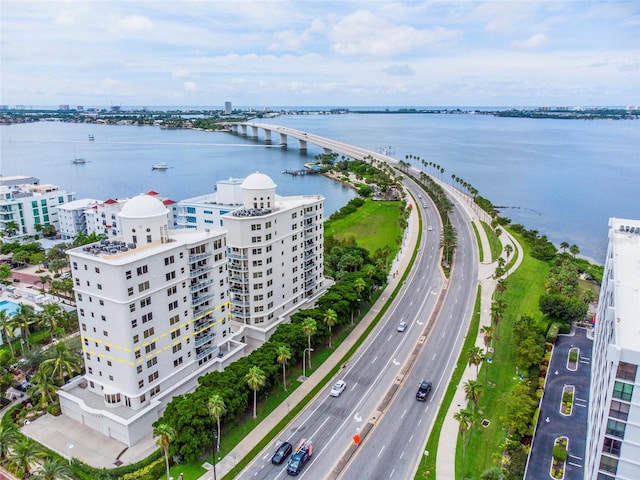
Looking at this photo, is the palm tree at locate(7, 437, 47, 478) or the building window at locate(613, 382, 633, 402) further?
the palm tree at locate(7, 437, 47, 478)

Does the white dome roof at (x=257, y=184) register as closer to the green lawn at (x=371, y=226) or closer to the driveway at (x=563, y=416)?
the green lawn at (x=371, y=226)

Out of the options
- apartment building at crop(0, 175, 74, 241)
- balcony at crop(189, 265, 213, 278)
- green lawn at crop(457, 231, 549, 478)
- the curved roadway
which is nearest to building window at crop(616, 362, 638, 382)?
green lawn at crop(457, 231, 549, 478)

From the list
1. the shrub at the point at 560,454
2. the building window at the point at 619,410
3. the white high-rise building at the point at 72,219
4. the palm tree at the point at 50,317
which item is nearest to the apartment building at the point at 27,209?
the white high-rise building at the point at 72,219

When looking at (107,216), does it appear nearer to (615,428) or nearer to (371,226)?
(371,226)

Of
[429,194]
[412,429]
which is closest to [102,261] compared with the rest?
[412,429]

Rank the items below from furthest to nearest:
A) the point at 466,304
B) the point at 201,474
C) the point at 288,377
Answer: the point at 466,304 < the point at 288,377 < the point at 201,474

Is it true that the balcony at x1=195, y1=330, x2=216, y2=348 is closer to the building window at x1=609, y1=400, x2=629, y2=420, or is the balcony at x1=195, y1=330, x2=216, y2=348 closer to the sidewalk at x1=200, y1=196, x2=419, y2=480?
the sidewalk at x1=200, y1=196, x2=419, y2=480

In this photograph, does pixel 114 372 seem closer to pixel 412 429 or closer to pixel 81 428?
pixel 81 428
